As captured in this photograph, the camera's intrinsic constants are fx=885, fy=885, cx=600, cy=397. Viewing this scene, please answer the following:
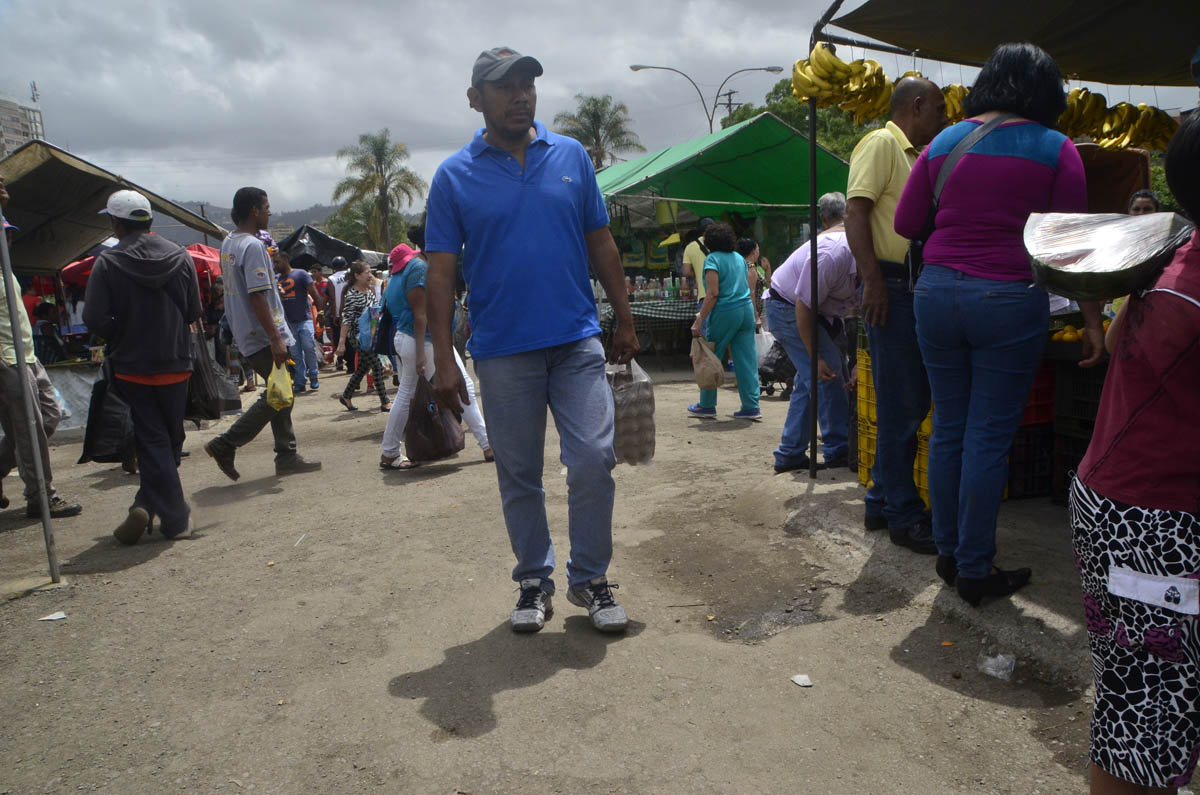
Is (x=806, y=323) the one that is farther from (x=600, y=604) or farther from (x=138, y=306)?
(x=138, y=306)

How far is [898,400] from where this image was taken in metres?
3.93

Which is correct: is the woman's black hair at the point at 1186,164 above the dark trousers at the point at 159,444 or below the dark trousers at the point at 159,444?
above

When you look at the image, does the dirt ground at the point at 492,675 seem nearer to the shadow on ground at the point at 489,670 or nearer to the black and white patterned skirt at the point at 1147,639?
the shadow on ground at the point at 489,670

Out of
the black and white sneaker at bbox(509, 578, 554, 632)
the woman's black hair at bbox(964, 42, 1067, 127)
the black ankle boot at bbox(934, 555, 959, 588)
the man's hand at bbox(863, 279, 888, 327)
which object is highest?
the woman's black hair at bbox(964, 42, 1067, 127)

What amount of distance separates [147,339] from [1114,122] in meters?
6.96

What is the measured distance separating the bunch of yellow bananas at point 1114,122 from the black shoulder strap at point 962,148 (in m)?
4.00

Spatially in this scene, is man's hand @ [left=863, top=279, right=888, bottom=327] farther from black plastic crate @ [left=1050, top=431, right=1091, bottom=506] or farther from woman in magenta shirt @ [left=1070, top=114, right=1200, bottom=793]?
woman in magenta shirt @ [left=1070, top=114, right=1200, bottom=793]

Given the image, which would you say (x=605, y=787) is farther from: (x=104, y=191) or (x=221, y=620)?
(x=104, y=191)

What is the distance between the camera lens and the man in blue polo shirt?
3.33m

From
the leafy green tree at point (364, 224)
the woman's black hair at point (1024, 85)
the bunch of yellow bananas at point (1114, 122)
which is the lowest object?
the woman's black hair at point (1024, 85)

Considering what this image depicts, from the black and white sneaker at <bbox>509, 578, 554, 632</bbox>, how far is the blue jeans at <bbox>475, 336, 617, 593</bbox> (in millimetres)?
204

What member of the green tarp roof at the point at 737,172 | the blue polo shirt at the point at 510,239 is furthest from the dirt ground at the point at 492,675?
the green tarp roof at the point at 737,172

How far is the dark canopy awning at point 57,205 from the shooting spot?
9.16m

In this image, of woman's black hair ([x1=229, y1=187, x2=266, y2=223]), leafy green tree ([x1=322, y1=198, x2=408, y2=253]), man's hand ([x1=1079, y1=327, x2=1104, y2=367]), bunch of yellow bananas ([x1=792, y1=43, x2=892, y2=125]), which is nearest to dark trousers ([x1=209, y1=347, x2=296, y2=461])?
woman's black hair ([x1=229, y1=187, x2=266, y2=223])
